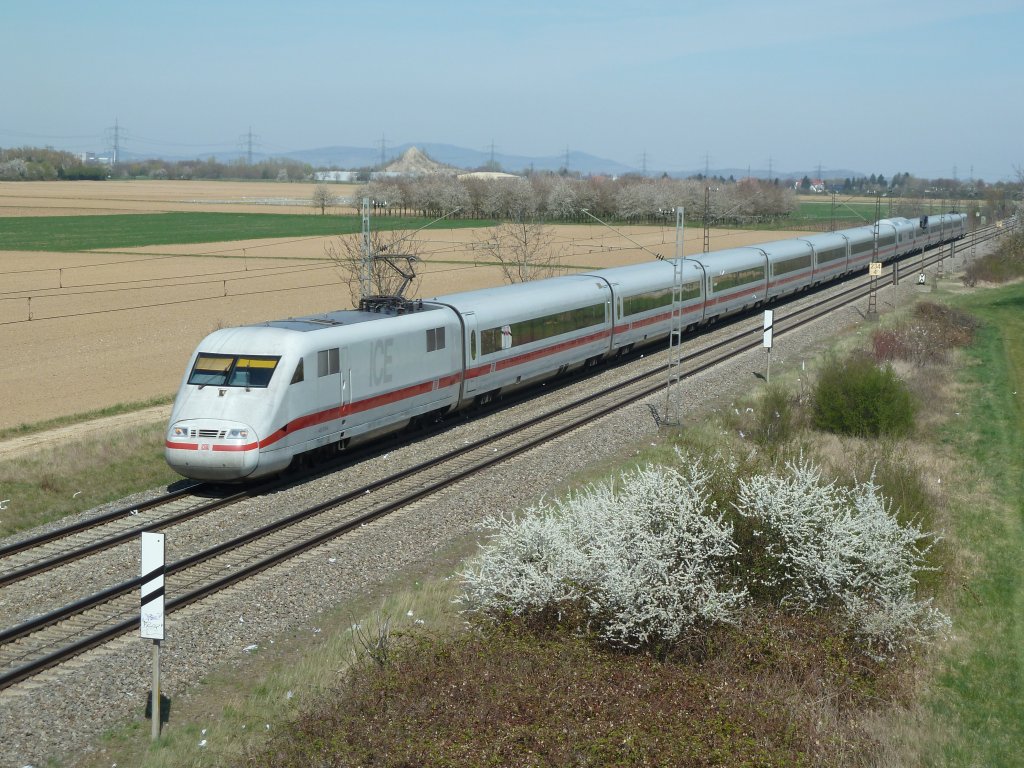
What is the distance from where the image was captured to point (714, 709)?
9875 millimetres

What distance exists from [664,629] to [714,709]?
157cm

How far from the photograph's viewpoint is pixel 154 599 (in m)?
10.7

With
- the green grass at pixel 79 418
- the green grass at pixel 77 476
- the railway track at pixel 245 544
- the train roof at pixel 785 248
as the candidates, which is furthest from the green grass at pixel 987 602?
the green grass at pixel 79 418

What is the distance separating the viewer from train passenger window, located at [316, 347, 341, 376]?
1972 cm

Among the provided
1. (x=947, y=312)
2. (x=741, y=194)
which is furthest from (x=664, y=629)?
(x=741, y=194)

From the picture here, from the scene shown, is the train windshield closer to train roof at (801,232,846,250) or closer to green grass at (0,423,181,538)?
green grass at (0,423,181,538)

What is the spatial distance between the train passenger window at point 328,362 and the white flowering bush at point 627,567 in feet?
25.4

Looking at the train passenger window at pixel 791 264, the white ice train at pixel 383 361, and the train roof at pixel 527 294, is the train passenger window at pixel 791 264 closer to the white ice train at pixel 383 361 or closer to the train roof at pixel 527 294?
the white ice train at pixel 383 361

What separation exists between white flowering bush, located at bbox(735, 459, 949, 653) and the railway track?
7.15 meters

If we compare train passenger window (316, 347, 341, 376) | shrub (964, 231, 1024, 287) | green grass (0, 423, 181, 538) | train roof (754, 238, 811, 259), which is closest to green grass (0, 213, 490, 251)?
train roof (754, 238, 811, 259)

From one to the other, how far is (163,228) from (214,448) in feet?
345

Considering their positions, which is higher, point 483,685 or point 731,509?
point 731,509

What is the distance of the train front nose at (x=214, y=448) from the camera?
59.6 feet

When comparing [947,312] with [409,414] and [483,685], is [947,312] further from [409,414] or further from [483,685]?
[483,685]
